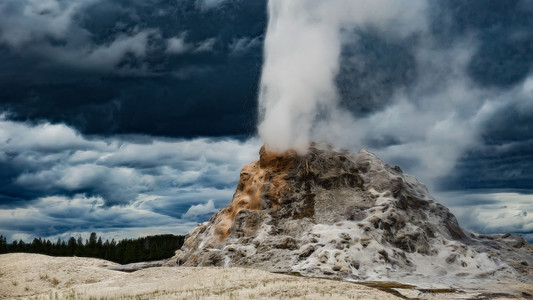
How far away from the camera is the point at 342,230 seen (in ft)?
180

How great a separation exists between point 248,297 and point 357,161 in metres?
48.3

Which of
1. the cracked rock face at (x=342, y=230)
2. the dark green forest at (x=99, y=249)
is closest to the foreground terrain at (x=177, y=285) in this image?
the cracked rock face at (x=342, y=230)

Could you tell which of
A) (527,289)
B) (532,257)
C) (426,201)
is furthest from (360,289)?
(532,257)

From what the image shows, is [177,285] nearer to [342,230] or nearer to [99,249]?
[342,230]

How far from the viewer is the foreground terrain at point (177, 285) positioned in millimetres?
29516

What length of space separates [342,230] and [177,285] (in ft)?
83.2

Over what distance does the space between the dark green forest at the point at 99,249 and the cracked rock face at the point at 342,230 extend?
44475mm

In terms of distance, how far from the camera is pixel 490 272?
50.1 m

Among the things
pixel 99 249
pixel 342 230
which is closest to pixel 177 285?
pixel 342 230

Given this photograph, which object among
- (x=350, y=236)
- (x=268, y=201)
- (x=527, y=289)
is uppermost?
(x=268, y=201)

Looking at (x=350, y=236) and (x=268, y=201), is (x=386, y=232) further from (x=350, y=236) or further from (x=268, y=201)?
(x=268, y=201)

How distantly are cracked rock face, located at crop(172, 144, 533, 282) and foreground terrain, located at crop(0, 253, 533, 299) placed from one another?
9.16 meters

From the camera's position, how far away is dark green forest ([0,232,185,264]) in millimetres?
114812

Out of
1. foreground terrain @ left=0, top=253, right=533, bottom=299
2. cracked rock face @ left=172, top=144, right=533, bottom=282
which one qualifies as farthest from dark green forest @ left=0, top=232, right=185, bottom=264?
foreground terrain @ left=0, top=253, right=533, bottom=299
